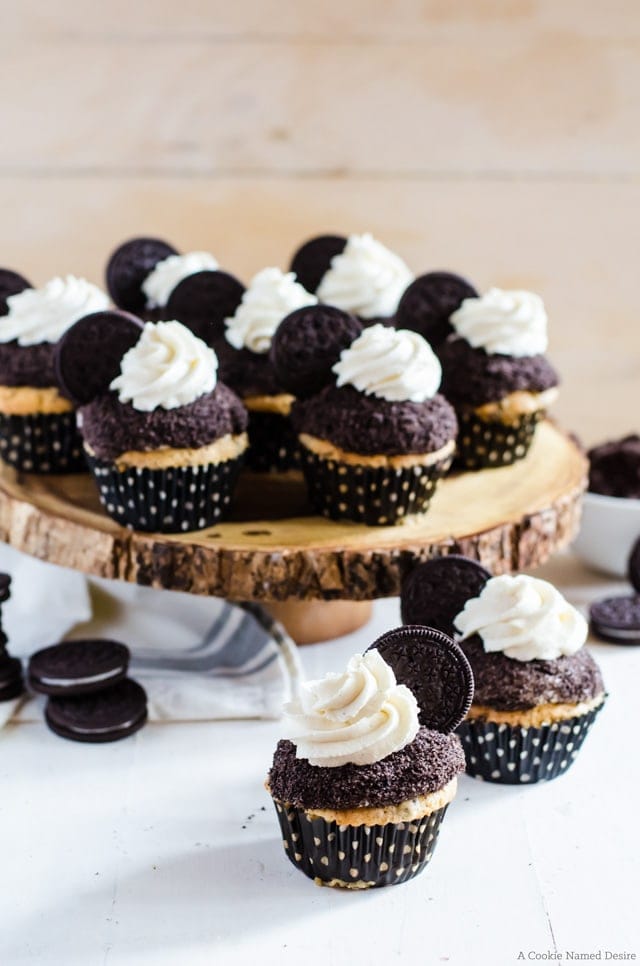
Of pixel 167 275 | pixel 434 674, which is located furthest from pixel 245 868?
pixel 167 275

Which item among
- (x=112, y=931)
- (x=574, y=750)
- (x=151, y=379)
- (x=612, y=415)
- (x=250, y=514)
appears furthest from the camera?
(x=612, y=415)

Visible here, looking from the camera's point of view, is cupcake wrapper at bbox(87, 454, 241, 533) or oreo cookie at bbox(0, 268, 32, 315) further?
oreo cookie at bbox(0, 268, 32, 315)

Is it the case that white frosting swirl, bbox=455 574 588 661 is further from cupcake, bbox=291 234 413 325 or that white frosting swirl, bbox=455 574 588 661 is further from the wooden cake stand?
cupcake, bbox=291 234 413 325

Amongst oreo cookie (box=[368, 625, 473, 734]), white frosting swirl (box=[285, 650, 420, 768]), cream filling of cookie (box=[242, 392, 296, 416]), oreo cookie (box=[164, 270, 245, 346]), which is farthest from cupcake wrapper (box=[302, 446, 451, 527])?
white frosting swirl (box=[285, 650, 420, 768])

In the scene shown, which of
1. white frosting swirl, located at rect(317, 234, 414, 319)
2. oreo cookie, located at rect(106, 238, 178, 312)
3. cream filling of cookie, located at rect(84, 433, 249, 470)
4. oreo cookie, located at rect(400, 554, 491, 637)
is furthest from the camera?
oreo cookie, located at rect(106, 238, 178, 312)

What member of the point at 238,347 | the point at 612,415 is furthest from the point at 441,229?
the point at 238,347

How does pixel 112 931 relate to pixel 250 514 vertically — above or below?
below

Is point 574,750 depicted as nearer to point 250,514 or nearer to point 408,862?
point 408,862
